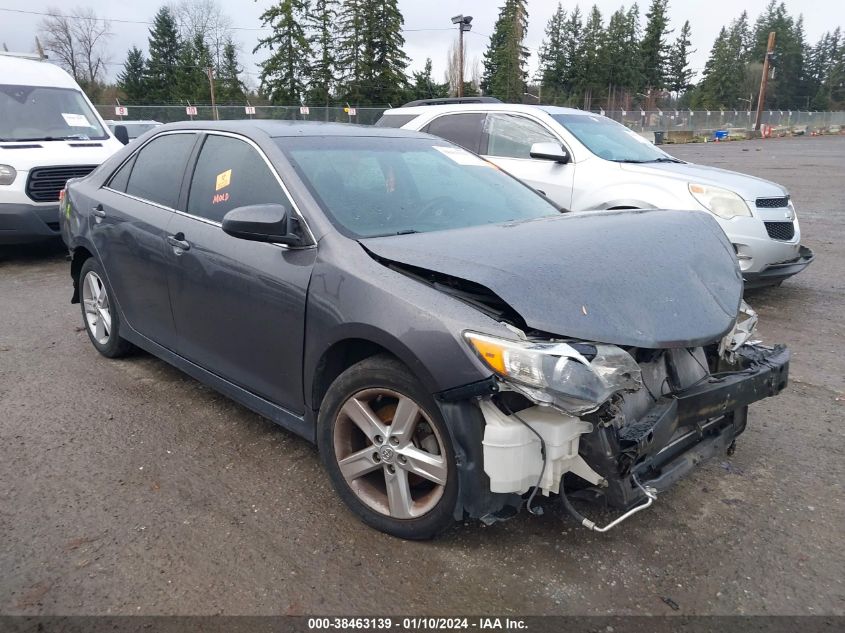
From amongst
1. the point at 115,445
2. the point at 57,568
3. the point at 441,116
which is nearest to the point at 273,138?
the point at 115,445

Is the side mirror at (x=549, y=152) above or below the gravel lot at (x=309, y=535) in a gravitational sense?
above

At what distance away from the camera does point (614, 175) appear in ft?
21.4

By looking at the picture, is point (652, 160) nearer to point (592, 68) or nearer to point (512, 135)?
point (512, 135)

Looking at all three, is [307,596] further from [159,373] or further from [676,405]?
[159,373]

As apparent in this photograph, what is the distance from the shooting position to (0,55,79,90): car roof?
887 cm

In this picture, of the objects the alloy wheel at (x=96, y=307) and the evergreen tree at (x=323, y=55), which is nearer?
the alloy wheel at (x=96, y=307)

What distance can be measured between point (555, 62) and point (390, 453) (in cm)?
9949

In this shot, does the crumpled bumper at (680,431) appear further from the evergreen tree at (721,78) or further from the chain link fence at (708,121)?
the evergreen tree at (721,78)

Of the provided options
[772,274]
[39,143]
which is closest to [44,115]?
[39,143]

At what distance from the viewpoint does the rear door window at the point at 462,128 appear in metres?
7.66

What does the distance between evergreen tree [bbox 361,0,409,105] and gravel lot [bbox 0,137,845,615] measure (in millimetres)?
59361

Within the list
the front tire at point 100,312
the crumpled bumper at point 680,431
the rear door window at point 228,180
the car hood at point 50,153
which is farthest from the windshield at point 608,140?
the car hood at point 50,153

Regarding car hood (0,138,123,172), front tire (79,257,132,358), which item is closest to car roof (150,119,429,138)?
front tire (79,257,132,358)

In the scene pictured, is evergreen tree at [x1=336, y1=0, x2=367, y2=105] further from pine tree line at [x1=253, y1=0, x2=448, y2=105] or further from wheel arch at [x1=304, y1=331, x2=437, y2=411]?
wheel arch at [x1=304, y1=331, x2=437, y2=411]
